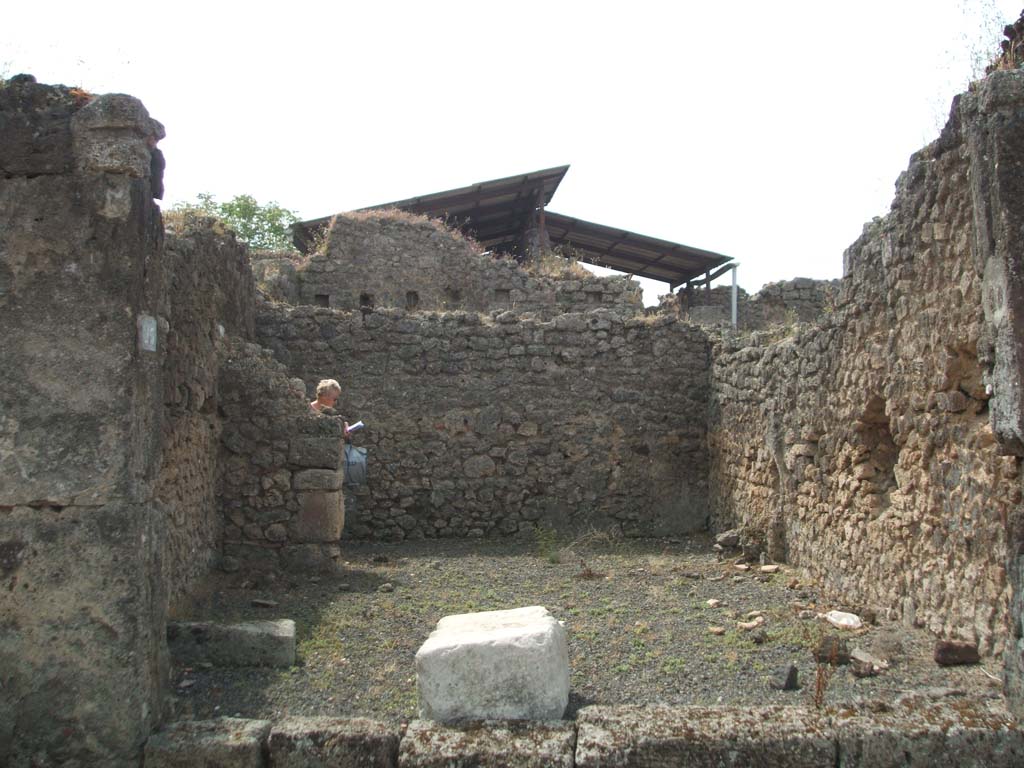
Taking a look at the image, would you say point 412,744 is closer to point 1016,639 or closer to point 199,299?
point 1016,639

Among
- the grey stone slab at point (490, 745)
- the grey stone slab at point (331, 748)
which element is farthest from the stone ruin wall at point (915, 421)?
the grey stone slab at point (331, 748)

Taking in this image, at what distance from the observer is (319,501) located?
704cm

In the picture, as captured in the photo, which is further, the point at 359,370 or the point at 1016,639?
the point at 359,370

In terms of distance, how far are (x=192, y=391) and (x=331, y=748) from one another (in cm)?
347

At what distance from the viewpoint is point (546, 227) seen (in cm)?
1814

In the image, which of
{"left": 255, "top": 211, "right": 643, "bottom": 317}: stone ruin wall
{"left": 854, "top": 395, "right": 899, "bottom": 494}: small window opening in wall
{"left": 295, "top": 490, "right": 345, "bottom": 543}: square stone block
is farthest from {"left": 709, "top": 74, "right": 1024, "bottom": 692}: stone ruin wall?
{"left": 255, "top": 211, "right": 643, "bottom": 317}: stone ruin wall

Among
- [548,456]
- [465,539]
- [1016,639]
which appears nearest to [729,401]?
[548,456]

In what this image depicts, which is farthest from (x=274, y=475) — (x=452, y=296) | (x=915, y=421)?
(x=452, y=296)

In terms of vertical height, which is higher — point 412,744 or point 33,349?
point 33,349

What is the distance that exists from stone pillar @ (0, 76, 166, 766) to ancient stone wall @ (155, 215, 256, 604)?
1.68 metres

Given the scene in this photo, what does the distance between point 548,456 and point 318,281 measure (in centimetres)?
647

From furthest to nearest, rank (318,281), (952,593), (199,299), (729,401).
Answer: (318,281) < (729,401) < (199,299) < (952,593)

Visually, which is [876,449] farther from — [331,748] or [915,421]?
[331,748]

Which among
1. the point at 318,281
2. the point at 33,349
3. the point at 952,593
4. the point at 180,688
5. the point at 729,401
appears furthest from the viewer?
the point at 318,281
